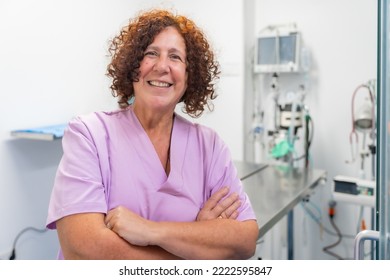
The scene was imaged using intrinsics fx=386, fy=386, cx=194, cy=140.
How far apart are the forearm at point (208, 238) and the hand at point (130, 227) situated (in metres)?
0.02

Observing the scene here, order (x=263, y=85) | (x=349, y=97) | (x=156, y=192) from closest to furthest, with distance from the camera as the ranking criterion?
(x=156, y=192) → (x=349, y=97) → (x=263, y=85)

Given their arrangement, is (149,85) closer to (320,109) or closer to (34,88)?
(34,88)

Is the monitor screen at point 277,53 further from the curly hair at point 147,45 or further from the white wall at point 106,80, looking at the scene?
the curly hair at point 147,45

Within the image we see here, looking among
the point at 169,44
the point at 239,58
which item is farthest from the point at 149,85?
the point at 239,58

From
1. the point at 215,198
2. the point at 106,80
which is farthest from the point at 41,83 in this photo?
the point at 215,198

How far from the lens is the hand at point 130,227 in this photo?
2.69ft

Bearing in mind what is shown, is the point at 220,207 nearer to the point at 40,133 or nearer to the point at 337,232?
the point at 40,133

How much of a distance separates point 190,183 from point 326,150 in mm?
1828

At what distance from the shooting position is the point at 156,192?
937 millimetres

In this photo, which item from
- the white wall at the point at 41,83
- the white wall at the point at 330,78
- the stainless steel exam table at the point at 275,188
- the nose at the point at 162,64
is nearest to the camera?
the nose at the point at 162,64

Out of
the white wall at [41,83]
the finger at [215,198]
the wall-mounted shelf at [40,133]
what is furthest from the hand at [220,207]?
the wall-mounted shelf at [40,133]

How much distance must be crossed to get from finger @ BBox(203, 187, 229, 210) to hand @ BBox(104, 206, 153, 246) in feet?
0.58

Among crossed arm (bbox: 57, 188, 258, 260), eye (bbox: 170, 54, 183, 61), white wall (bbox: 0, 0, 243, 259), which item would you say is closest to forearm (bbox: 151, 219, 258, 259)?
crossed arm (bbox: 57, 188, 258, 260)
